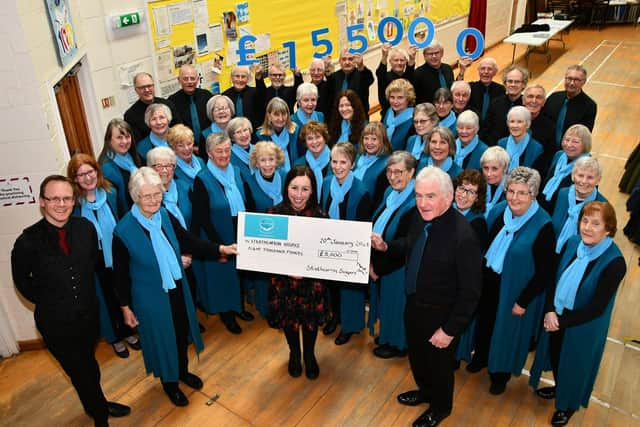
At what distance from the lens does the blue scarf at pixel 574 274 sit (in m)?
2.80

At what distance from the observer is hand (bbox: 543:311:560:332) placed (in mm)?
2974

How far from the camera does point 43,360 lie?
3.98 meters

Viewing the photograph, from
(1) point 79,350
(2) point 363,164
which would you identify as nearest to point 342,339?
(2) point 363,164

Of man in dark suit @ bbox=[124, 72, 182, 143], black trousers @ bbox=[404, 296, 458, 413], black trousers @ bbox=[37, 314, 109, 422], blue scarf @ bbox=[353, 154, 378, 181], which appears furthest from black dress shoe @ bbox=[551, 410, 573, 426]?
man in dark suit @ bbox=[124, 72, 182, 143]

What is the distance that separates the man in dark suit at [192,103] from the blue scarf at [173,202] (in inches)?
51.7

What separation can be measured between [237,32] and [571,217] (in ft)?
14.8

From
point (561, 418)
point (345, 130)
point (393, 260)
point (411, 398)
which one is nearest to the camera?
point (561, 418)

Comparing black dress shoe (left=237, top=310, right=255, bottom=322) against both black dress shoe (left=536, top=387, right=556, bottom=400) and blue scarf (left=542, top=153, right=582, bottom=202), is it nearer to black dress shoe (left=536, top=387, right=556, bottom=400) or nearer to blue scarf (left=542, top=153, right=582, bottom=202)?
black dress shoe (left=536, top=387, right=556, bottom=400)

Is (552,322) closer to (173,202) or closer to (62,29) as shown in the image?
(173,202)

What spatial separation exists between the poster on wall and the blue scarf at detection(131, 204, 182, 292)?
5.52ft

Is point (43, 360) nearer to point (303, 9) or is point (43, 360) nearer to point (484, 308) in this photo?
point (484, 308)

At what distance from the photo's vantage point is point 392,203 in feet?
11.2

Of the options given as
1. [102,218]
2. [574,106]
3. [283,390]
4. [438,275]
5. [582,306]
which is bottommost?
[283,390]

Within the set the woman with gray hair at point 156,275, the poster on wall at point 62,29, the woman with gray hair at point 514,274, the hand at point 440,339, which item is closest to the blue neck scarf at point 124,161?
the woman with gray hair at point 156,275
